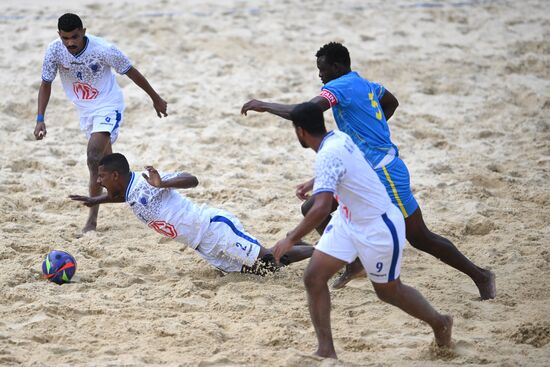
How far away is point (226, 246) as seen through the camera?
6.42 m

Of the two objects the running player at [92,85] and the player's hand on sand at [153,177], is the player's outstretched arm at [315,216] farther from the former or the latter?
the running player at [92,85]

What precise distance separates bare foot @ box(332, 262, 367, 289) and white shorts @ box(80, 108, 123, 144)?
2.51m

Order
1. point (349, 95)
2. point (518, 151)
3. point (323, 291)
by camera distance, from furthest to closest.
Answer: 1. point (518, 151)
2. point (349, 95)
3. point (323, 291)

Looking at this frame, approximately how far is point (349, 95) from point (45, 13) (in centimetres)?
818

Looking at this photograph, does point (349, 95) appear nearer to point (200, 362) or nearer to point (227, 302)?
point (227, 302)

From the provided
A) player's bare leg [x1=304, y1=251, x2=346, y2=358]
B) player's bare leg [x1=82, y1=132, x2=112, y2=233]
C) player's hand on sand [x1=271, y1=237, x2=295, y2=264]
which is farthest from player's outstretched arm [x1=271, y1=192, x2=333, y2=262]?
player's bare leg [x1=82, y1=132, x2=112, y2=233]

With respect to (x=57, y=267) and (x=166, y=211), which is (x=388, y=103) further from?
(x=57, y=267)

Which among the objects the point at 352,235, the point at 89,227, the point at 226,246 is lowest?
the point at 89,227

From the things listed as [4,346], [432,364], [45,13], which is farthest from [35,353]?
[45,13]

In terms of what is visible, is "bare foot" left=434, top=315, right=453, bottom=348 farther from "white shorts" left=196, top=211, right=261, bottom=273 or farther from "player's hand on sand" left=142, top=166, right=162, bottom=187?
"player's hand on sand" left=142, top=166, right=162, bottom=187

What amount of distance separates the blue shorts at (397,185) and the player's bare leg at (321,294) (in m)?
1.12

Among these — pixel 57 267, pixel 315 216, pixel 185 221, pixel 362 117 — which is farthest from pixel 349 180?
pixel 57 267

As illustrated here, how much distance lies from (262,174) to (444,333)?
4002mm

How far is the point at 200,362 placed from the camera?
16.2ft
